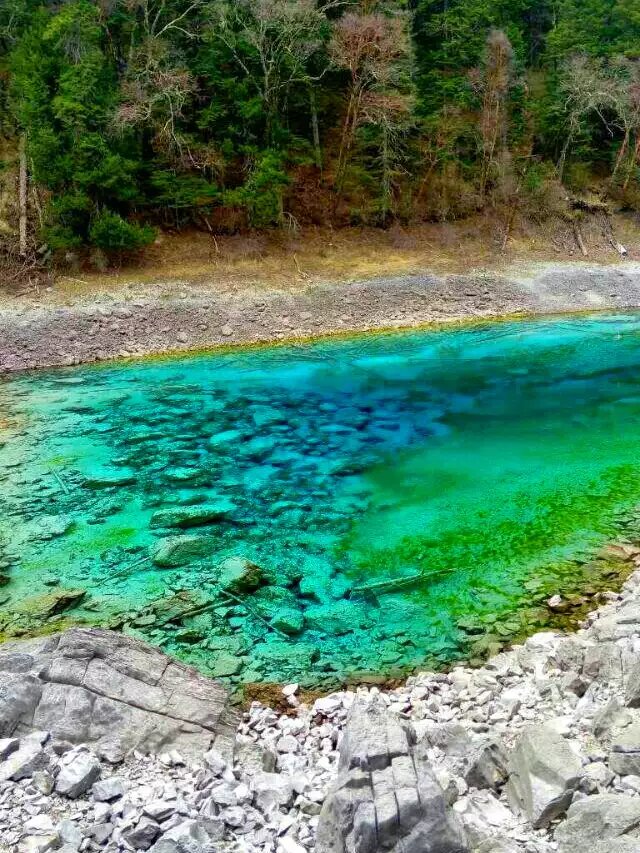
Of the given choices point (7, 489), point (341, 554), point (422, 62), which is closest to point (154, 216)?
point (422, 62)

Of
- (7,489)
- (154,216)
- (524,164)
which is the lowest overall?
(7,489)

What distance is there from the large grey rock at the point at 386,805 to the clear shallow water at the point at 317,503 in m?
2.56

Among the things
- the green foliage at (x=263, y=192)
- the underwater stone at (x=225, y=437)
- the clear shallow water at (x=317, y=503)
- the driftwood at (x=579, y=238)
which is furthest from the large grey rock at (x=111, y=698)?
the driftwood at (x=579, y=238)

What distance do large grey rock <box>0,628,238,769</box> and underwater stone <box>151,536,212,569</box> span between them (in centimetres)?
303

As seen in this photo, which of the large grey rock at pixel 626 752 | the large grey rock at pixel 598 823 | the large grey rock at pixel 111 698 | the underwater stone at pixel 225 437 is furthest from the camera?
the underwater stone at pixel 225 437

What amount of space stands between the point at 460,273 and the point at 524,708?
27197mm

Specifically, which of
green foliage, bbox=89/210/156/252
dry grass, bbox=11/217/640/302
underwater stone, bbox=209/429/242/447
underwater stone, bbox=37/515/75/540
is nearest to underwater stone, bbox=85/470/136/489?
underwater stone, bbox=37/515/75/540

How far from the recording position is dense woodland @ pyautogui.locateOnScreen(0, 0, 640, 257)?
91.8ft

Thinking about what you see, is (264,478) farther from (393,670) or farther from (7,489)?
(393,670)

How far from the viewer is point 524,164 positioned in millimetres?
39469

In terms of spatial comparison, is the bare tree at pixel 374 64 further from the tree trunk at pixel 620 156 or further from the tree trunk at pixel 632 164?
the tree trunk at pixel 632 164

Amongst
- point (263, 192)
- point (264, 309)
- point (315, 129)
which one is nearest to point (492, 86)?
point (315, 129)

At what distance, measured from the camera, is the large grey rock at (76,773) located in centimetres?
510

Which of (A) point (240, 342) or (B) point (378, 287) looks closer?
(A) point (240, 342)
